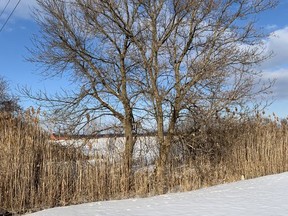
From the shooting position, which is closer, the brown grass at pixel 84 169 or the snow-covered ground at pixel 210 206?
the snow-covered ground at pixel 210 206

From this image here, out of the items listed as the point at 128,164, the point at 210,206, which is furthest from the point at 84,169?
the point at 210,206

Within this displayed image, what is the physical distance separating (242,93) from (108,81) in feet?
14.3

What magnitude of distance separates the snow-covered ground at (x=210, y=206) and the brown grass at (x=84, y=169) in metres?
1.63

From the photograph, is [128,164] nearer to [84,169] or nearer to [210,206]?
[84,169]

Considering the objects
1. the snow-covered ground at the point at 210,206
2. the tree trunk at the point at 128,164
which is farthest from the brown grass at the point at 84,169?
the snow-covered ground at the point at 210,206

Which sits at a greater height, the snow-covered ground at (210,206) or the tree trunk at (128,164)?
the tree trunk at (128,164)

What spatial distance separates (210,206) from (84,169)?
3974 mm

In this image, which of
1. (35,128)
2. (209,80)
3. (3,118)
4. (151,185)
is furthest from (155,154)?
(3,118)

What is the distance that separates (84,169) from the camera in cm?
1000

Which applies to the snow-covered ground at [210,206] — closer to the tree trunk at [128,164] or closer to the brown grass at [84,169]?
the brown grass at [84,169]

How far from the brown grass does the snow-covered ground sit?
1.63 metres

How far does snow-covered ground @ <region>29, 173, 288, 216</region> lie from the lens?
659 cm

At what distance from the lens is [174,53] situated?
482 inches

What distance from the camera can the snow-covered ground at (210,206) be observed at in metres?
6.59
